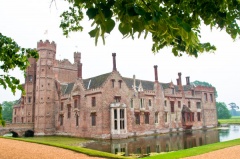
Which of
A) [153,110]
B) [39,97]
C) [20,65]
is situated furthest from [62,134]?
[20,65]

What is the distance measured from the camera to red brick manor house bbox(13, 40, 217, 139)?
30922 millimetres

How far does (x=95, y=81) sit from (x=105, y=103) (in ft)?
15.5

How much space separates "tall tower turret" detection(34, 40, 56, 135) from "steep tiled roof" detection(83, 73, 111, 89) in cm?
858

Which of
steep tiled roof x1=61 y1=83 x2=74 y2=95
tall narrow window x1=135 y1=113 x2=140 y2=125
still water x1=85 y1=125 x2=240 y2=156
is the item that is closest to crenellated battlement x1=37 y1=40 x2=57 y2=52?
steep tiled roof x1=61 y1=83 x2=74 y2=95

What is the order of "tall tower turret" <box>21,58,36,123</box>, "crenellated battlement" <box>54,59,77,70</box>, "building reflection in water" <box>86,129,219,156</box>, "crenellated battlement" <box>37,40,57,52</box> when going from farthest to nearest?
1. "crenellated battlement" <box>54,59,77,70</box>
2. "tall tower turret" <box>21,58,36,123</box>
3. "crenellated battlement" <box>37,40,57,52</box>
4. "building reflection in water" <box>86,129,219,156</box>

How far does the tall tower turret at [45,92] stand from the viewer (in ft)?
129

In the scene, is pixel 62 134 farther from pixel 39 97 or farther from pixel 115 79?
pixel 115 79

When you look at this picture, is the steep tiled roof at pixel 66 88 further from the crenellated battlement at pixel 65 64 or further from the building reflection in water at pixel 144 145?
the building reflection in water at pixel 144 145

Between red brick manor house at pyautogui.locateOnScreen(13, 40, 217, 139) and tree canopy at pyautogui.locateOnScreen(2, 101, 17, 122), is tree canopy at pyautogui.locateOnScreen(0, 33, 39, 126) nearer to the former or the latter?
red brick manor house at pyautogui.locateOnScreen(13, 40, 217, 139)

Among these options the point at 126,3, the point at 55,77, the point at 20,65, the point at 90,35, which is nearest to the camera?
the point at 90,35

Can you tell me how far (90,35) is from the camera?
194 centimetres

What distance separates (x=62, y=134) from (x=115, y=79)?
43.1 ft

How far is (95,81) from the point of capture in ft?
112

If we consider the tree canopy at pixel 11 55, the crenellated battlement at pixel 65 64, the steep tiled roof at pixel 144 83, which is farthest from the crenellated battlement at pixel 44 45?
the tree canopy at pixel 11 55
